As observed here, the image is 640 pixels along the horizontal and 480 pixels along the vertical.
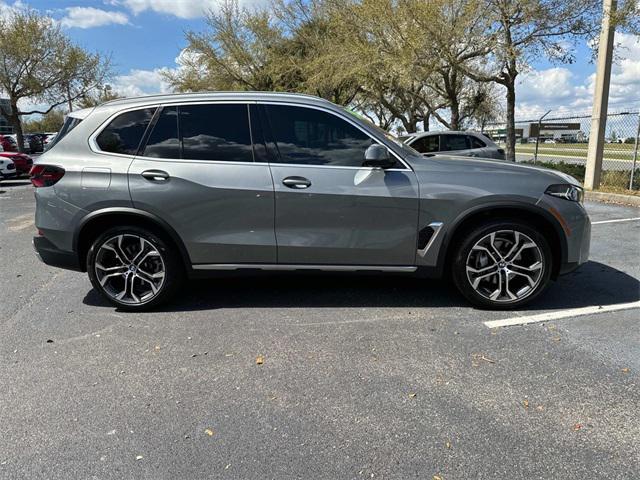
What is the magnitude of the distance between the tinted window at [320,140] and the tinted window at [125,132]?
3.71 ft

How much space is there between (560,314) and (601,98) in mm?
9212

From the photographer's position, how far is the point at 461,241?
162 inches

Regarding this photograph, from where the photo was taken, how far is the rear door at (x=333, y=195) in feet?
13.0

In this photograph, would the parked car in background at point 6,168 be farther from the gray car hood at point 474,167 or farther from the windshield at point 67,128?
the gray car hood at point 474,167

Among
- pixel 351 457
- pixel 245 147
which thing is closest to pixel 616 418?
pixel 351 457

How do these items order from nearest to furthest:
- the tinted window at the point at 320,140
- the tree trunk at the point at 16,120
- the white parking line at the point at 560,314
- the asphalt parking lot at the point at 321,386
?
the asphalt parking lot at the point at 321,386 → the white parking line at the point at 560,314 → the tinted window at the point at 320,140 → the tree trunk at the point at 16,120

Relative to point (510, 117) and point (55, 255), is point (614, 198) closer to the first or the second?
point (510, 117)

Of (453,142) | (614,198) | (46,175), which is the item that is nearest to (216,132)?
(46,175)

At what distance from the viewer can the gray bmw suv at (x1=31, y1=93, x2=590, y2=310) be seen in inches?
157

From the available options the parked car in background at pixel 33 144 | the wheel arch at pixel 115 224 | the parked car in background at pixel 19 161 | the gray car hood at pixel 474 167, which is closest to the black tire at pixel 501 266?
the gray car hood at pixel 474 167

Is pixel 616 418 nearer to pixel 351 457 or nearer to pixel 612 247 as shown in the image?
pixel 351 457

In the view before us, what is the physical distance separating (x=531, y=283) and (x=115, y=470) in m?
3.37

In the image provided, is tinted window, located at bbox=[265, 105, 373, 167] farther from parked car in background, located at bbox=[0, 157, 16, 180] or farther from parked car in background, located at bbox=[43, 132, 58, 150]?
parked car in background, located at bbox=[0, 157, 16, 180]

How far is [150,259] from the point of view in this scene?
425 centimetres
